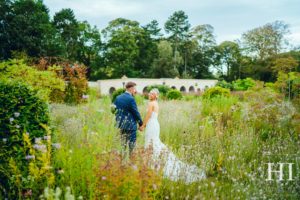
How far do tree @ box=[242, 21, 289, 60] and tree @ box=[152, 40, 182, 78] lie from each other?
11742mm

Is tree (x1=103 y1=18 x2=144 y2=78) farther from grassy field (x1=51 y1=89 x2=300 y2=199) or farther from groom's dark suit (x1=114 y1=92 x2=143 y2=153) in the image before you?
groom's dark suit (x1=114 y1=92 x2=143 y2=153)

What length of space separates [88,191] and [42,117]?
114 centimetres

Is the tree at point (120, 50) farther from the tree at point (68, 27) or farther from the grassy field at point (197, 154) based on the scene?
the grassy field at point (197, 154)

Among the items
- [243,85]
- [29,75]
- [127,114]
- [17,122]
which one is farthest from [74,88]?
[243,85]

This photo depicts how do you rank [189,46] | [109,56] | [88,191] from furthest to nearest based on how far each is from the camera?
1. [189,46]
2. [109,56]
3. [88,191]

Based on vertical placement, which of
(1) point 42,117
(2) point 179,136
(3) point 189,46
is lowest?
(2) point 179,136

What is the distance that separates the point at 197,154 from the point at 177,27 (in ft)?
180

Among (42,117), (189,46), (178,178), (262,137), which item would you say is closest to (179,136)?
(262,137)

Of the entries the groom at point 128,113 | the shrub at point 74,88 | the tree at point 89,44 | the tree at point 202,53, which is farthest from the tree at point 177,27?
the groom at point 128,113

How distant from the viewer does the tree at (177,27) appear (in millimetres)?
58597

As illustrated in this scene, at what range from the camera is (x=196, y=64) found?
60188 mm

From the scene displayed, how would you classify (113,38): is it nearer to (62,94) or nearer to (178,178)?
(62,94)

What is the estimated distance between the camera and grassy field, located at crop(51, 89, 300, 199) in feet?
11.8

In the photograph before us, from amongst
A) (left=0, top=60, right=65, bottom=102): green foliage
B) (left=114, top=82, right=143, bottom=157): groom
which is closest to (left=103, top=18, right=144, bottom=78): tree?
(left=0, top=60, right=65, bottom=102): green foliage
